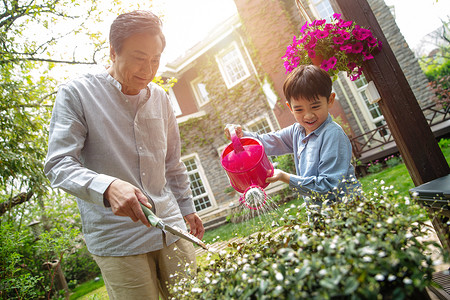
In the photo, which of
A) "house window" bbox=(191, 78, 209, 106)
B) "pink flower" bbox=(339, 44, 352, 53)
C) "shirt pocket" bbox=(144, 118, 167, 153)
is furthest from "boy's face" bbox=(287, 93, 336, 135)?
"house window" bbox=(191, 78, 209, 106)

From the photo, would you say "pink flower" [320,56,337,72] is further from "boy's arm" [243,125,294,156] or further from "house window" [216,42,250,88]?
"house window" [216,42,250,88]

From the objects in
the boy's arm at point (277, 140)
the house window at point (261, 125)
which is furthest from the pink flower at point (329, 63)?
the house window at point (261, 125)

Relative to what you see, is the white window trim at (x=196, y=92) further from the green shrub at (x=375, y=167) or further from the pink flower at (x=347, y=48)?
the pink flower at (x=347, y=48)

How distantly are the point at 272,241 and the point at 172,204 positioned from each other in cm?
85

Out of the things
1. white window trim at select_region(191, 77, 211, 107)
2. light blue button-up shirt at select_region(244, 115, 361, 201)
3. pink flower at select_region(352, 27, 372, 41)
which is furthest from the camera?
white window trim at select_region(191, 77, 211, 107)

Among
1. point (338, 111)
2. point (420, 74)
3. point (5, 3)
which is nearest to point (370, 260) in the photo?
point (5, 3)

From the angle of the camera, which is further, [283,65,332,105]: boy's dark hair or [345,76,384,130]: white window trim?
[345,76,384,130]: white window trim

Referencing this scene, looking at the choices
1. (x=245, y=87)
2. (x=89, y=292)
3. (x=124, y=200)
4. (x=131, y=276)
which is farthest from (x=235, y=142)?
(x=245, y=87)

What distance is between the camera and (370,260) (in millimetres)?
728

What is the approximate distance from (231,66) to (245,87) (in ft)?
3.82

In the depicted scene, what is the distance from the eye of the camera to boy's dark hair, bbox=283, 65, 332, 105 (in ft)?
5.51

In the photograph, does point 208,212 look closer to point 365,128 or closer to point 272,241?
point 365,128

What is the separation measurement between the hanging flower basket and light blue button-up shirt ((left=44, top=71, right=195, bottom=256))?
1177mm

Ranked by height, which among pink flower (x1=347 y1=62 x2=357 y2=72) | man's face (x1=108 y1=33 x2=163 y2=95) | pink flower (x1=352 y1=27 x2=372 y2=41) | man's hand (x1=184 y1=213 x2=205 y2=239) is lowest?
man's hand (x1=184 y1=213 x2=205 y2=239)
